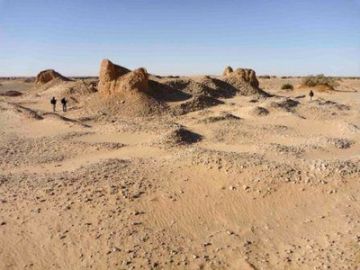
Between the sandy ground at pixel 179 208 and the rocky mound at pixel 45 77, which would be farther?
the rocky mound at pixel 45 77

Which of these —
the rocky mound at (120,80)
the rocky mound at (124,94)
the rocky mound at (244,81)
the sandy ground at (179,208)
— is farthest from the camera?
the rocky mound at (244,81)

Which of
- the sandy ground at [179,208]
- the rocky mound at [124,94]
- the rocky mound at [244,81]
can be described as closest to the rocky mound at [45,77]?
the rocky mound at [244,81]

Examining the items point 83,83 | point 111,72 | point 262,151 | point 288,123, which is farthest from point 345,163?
point 83,83

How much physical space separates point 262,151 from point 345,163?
9.16 feet

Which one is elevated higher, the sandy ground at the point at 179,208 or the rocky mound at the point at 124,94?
the rocky mound at the point at 124,94

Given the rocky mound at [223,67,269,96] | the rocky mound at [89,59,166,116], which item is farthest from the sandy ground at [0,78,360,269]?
the rocky mound at [223,67,269,96]

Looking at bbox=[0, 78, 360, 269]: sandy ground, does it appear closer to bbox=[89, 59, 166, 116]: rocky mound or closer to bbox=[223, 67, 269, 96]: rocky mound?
bbox=[89, 59, 166, 116]: rocky mound

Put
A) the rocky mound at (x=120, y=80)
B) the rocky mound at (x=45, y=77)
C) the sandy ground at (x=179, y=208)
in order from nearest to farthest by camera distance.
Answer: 1. the sandy ground at (x=179, y=208)
2. the rocky mound at (x=120, y=80)
3. the rocky mound at (x=45, y=77)

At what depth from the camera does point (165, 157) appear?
43.5 feet

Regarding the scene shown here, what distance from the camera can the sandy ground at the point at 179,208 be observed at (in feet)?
27.0

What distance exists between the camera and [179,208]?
32.5ft

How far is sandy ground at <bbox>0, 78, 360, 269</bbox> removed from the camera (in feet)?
27.0

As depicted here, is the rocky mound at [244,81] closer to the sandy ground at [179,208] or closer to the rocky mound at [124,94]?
the rocky mound at [124,94]

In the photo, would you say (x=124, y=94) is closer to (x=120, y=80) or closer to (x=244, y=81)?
(x=120, y=80)
